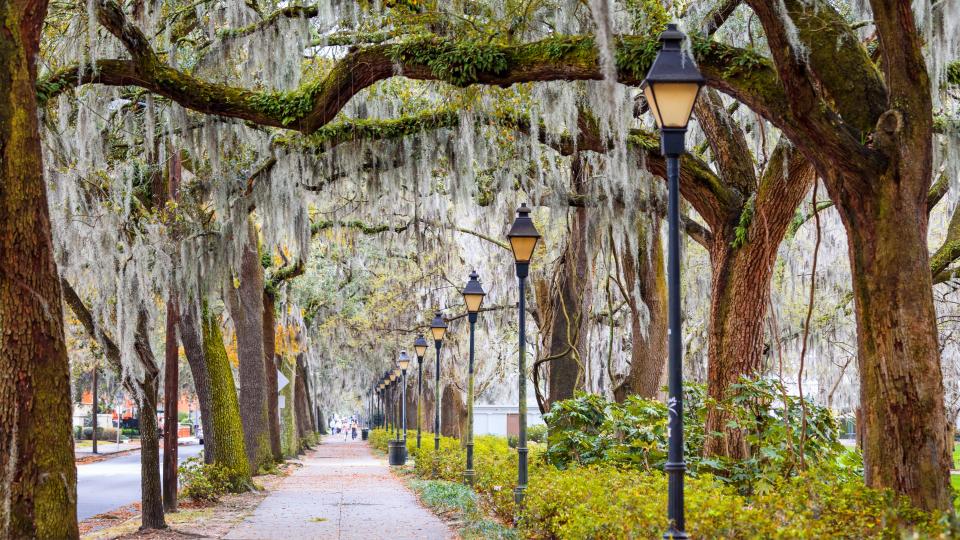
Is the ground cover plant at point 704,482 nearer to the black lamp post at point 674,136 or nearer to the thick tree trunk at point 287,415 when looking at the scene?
the black lamp post at point 674,136

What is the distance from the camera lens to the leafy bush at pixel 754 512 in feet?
17.5

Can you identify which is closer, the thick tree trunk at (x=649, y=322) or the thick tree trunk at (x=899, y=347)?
the thick tree trunk at (x=899, y=347)

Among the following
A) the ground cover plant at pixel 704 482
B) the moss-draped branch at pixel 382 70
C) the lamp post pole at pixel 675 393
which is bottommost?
the ground cover plant at pixel 704 482

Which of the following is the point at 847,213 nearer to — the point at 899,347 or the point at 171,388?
the point at 899,347

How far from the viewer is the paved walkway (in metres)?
10.9

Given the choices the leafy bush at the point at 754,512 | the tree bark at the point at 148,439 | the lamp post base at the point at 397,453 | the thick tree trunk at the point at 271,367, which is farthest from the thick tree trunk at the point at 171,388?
the lamp post base at the point at 397,453

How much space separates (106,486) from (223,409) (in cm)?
775

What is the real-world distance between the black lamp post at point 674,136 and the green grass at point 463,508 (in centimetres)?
372

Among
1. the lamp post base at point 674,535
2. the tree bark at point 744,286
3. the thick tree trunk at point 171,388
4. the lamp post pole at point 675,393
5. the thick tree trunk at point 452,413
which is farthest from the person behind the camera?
the thick tree trunk at point 452,413

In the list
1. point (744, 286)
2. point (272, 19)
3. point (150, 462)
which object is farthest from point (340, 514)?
point (272, 19)

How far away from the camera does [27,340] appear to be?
255 inches

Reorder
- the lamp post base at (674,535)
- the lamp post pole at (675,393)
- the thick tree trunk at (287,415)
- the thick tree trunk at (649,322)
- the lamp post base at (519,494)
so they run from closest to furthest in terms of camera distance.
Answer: the lamp post base at (674,535) < the lamp post pole at (675,393) < the lamp post base at (519,494) < the thick tree trunk at (649,322) < the thick tree trunk at (287,415)

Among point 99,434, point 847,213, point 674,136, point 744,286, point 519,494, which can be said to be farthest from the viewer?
point 99,434

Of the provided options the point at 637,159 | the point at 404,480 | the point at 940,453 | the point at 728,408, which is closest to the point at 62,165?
the point at 637,159
